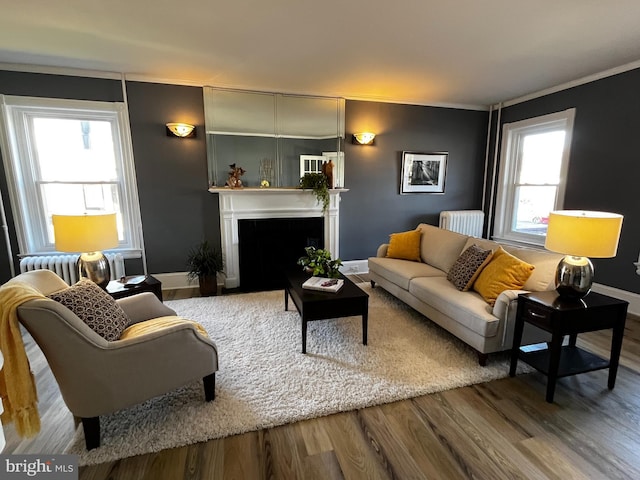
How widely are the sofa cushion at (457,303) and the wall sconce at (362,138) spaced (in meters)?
2.21

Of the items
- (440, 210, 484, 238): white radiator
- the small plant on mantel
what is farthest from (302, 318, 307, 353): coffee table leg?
(440, 210, 484, 238): white radiator

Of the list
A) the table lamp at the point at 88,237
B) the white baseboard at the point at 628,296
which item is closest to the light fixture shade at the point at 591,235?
the white baseboard at the point at 628,296

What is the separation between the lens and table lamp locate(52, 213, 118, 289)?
7.60ft

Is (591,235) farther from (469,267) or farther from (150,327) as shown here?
(150,327)

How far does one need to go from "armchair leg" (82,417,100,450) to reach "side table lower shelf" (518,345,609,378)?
2610mm

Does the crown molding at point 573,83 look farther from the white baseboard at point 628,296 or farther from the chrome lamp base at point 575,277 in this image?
the chrome lamp base at point 575,277

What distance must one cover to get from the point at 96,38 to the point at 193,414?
3076 millimetres

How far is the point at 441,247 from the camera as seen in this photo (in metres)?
3.45

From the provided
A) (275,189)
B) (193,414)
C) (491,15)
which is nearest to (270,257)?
(275,189)

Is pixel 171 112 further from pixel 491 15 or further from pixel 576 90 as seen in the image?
pixel 576 90

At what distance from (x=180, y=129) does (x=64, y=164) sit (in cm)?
136

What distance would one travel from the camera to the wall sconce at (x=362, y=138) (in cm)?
434

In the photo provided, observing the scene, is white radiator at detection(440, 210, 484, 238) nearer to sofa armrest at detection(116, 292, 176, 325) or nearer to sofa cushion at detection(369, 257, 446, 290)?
sofa cushion at detection(369, 257, 446, 290)

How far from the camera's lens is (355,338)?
2740mm
